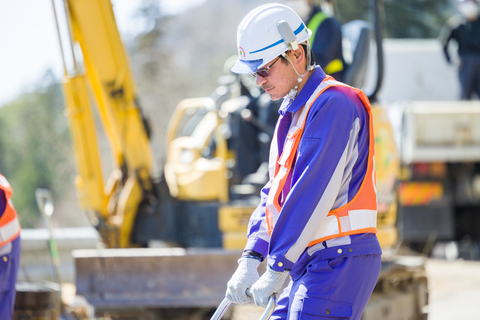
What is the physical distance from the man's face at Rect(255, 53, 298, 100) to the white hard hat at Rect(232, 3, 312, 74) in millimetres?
65

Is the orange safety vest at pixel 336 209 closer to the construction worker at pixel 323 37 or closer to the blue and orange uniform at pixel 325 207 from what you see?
the blue and orange uniform at pixel 325 207

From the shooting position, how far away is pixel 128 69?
618cm

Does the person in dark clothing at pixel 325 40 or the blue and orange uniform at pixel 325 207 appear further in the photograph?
the person in dark clothing at pixel 325 40

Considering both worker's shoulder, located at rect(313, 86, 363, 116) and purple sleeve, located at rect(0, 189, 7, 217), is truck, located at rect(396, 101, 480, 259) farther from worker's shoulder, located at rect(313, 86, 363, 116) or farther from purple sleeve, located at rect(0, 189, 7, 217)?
worker's shoulder, located at rect(313, 86, 363, 116)

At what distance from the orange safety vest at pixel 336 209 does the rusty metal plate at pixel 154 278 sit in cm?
263

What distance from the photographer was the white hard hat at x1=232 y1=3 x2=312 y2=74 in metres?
2.61

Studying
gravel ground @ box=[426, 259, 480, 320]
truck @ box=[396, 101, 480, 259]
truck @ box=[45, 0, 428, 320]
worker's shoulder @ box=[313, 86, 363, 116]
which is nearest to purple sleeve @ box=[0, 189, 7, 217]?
truck @ box=[45, 0, 428, 320]

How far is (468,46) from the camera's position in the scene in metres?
9.77

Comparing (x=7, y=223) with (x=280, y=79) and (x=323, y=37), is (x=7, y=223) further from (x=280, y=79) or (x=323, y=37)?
(x=323, y=37)

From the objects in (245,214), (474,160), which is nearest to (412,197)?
(474,160)

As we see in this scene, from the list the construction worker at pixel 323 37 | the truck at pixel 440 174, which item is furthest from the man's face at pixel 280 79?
the truck at pixel 440 174

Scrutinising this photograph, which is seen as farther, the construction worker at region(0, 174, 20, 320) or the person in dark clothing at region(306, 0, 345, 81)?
the person in dark clothing at region(306, 0, 345, 81)

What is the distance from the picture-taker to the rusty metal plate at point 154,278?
5.24 m

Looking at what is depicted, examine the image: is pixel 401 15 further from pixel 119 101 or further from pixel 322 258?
pixel 322 258
